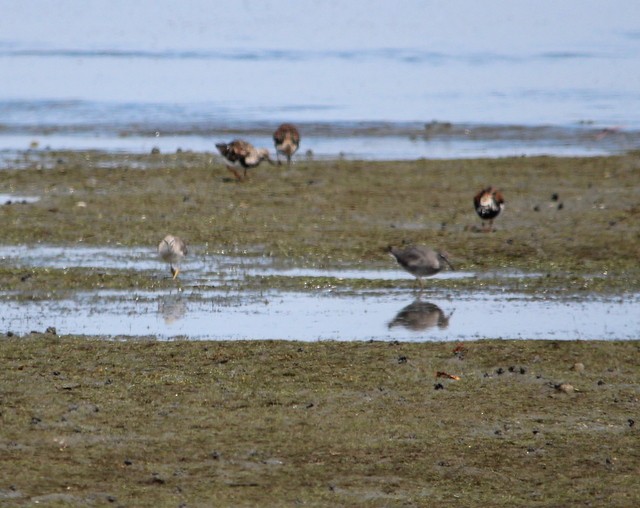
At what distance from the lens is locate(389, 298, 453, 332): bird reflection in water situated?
12320 mm

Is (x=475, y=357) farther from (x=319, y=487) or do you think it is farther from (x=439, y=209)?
(x=439, y=209)

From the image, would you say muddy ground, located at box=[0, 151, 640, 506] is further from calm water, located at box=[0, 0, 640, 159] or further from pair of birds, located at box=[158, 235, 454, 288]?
calm water, located at box=[0, 0, 640, 159]

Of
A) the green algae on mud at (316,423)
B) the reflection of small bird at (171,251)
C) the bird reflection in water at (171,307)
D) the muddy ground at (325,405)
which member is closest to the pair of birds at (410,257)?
the reflection of small bird at (171,251)

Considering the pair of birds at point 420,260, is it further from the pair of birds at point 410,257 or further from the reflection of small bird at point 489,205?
the reflection of small bird at point 489,205

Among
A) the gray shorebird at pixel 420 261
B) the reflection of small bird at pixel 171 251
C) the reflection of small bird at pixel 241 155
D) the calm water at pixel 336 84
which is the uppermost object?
the calm water at pixel 336 84

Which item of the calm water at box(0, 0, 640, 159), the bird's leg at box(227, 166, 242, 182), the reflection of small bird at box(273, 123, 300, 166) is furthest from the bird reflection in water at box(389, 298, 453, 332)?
the calm water at box(0, 0, 640, 159)

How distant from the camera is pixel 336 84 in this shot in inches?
1523

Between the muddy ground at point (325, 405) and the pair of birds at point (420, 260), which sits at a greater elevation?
the pair of birds at point (420, 260)

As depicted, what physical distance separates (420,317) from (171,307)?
218 cm

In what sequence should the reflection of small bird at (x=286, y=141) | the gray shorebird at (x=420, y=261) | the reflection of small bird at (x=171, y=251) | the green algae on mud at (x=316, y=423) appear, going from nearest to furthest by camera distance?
the green algae on mud at (x=316, y=423) < the gray shorebird at (x=420, y=261) < the reflection of small bird at (x=171, y=251) < the reflection of small bird at (x=286, y=141)

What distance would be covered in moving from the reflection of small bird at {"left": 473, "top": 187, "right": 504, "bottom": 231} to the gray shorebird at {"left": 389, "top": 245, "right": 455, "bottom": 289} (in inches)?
114

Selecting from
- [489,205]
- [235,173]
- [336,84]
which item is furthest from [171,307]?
[336,84]

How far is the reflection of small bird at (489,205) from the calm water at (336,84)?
276 inches

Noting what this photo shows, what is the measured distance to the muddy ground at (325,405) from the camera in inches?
320
